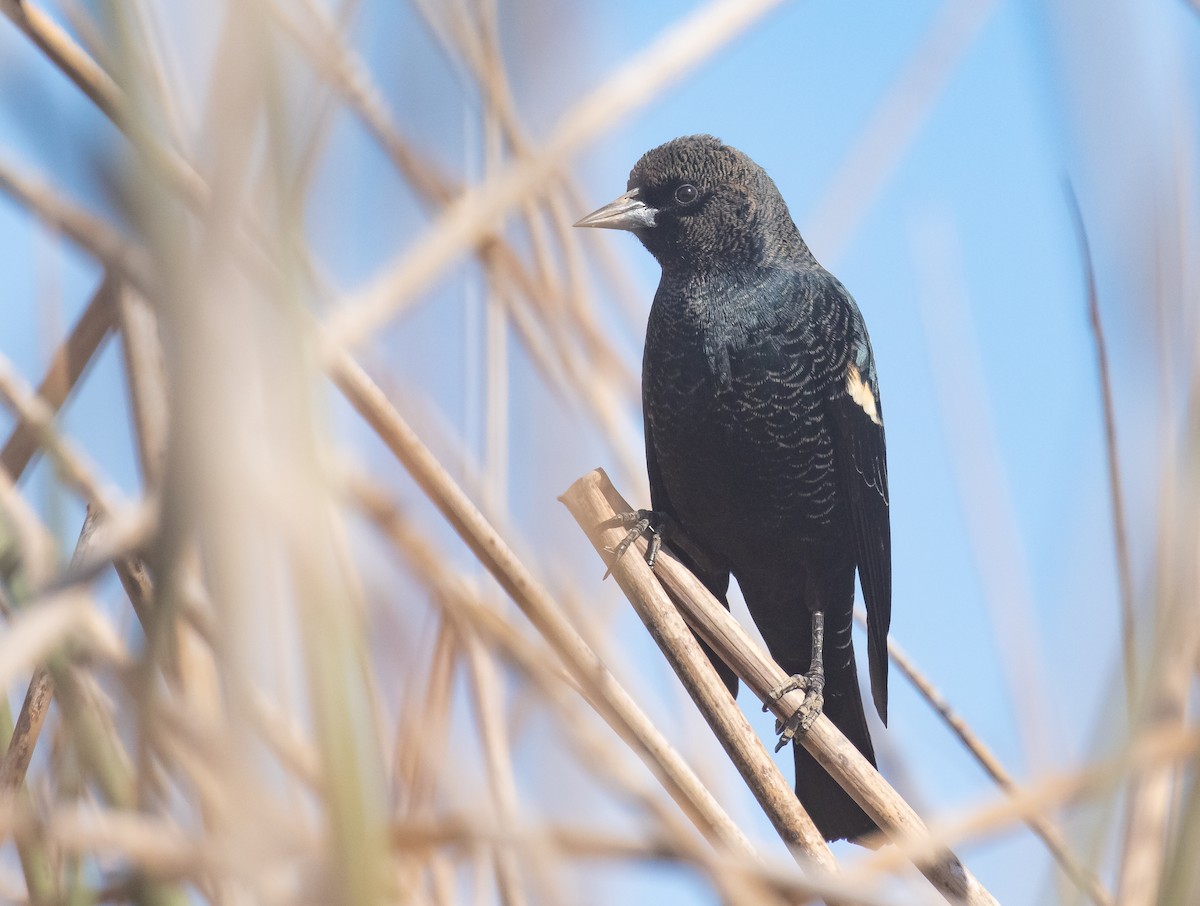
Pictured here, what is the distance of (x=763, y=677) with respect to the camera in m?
1.72

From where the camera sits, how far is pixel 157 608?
2.03 ft

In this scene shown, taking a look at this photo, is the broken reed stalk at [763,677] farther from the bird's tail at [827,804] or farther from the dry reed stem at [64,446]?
the dry reed stem at [64,446]

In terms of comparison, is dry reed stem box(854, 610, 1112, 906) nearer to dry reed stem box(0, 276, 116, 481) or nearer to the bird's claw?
the bird's claw

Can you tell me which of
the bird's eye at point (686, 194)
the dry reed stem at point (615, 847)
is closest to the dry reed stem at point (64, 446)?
the dry reed stem at point (615, 847)

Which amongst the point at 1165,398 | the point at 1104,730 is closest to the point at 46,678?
the point at 1104,730

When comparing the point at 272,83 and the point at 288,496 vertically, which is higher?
the point at 272,83

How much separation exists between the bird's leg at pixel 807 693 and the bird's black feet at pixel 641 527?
32 centimetres

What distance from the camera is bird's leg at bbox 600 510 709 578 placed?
198 centimetres

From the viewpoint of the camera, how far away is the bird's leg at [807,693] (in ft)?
6.08

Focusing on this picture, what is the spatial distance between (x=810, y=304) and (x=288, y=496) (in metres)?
1.88

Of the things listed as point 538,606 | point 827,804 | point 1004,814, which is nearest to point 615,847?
point 538,606

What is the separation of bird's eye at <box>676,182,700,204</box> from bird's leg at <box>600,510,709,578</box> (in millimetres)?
699

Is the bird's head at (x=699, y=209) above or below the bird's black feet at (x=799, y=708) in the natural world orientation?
above

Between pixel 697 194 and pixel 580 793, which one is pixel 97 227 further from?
pixel 697 194
